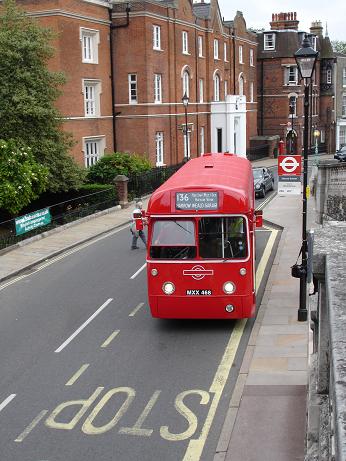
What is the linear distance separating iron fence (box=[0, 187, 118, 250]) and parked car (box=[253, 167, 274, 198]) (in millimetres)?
8810

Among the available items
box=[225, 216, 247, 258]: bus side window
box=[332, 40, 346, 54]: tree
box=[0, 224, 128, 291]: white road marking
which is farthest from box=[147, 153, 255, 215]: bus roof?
box=[332, 40, 346, 54]: tree

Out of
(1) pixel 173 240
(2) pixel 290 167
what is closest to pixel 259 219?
(1) pixel 173 240

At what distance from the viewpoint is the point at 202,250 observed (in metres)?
13.2

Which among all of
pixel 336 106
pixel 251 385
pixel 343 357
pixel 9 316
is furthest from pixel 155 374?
pixel 336 106

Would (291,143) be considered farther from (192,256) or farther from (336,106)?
(192,256)

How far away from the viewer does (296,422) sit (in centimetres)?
941

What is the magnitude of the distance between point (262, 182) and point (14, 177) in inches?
674

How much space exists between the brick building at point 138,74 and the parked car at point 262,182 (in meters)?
6.25

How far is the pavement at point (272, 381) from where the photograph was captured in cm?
877

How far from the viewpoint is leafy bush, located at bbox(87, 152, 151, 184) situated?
1415 inches

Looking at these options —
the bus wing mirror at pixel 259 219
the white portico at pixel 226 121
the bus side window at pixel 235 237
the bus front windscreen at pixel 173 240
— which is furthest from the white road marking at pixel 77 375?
the white portico at pixel 226 121

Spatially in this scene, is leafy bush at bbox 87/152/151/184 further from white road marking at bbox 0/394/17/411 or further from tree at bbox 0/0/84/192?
white road marking at bbox 0/394/17/411

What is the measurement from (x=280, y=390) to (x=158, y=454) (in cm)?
277

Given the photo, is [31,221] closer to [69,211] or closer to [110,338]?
[69,211]
